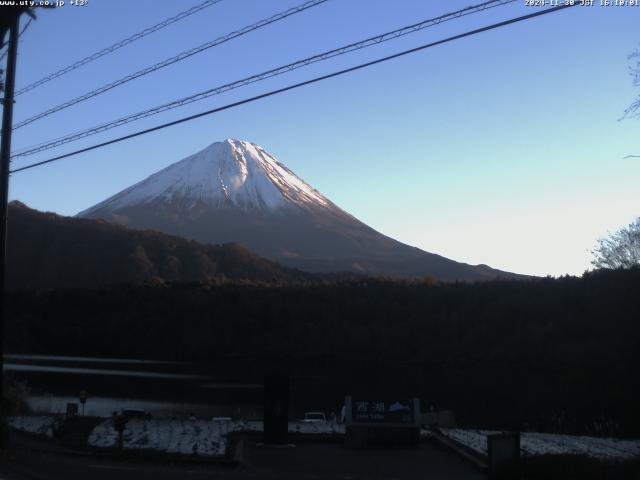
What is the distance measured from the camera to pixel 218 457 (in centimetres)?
1447

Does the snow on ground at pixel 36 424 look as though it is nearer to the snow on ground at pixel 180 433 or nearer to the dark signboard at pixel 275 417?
the snow on ground at pixel 180 433

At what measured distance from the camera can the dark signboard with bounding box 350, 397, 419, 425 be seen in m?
16.7

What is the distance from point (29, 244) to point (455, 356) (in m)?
54.7

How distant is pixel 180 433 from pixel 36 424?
13.2 feet

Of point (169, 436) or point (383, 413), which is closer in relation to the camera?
point (383, 413)

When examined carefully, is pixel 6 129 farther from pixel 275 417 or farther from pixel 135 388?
pixel 135 388

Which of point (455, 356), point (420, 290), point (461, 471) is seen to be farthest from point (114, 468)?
point (420, 290)

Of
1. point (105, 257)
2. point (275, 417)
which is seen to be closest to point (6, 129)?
A: point (275, 417)

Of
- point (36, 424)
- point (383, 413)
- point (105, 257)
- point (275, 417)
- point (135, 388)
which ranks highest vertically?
point (105, 257)

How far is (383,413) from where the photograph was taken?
55.2ft

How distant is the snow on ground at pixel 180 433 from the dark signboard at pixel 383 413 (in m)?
2.09

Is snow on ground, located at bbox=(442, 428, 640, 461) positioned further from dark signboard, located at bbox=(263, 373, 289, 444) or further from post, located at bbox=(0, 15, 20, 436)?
post, located at bbox=(0, 15, 20, 436)

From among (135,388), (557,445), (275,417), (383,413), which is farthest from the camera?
(135,388)

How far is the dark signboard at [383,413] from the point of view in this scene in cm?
1670
